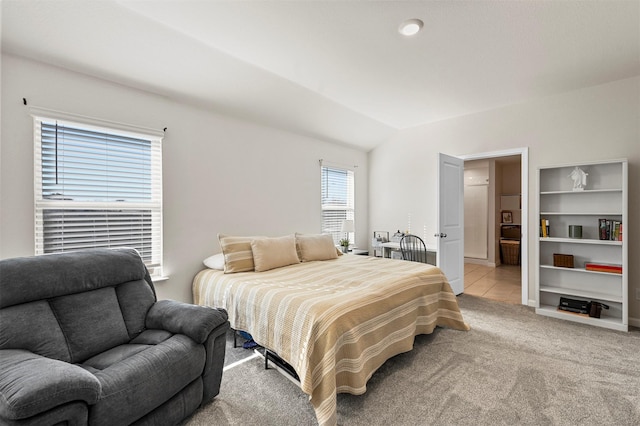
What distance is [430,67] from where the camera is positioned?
3043mm

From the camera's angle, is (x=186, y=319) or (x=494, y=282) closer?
(x=186, y=319)

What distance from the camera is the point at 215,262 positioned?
3.18 m

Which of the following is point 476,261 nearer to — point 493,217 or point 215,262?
point 493,217

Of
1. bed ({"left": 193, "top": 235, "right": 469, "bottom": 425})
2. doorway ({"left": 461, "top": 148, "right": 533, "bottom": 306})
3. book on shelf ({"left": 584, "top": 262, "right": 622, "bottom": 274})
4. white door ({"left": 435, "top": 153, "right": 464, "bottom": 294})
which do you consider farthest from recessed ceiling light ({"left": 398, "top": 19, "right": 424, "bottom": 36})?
doorway ({"left": 461, "top": 148, "right": 533, "bottom": 306})

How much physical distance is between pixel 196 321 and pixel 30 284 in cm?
94

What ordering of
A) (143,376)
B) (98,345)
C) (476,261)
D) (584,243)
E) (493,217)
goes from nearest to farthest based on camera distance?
1. (143,376)
2. (98,345)
3. (584,243)
4. (493,217)
5. (476,261)

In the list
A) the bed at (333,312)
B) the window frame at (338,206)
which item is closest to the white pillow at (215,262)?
the bed at (333,312)

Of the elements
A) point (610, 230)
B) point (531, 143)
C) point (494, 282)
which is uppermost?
point (531, 143)

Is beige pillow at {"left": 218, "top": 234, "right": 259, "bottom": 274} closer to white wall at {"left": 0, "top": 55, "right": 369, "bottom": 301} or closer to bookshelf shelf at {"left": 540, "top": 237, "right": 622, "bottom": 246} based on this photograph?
white wall at {"left": 0, "top": 55, "right": 369, "bottom": 301}

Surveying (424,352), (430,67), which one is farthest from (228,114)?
(424,352)

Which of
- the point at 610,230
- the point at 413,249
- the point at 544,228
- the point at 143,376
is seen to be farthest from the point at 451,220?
the point at 143,376

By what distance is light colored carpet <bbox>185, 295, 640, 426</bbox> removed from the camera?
178cm

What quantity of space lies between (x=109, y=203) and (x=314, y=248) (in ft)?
7.20

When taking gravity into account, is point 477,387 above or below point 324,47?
below
